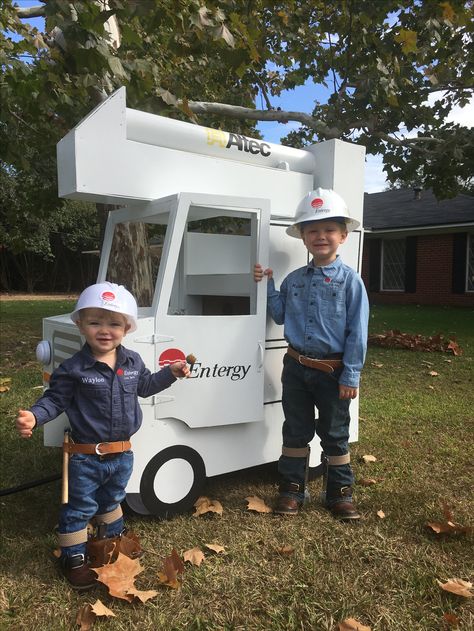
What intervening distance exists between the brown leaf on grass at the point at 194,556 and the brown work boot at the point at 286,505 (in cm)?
65

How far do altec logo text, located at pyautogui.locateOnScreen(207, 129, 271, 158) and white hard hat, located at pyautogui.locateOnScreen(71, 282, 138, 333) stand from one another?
1268mm

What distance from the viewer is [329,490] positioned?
129 inches

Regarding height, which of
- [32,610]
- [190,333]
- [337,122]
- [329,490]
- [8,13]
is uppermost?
[8,13]

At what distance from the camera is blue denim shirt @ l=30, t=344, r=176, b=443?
→ 2549 millimetres

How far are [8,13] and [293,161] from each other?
5.50m

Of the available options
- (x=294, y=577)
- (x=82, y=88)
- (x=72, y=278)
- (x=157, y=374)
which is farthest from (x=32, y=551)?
(x=72, y=278)

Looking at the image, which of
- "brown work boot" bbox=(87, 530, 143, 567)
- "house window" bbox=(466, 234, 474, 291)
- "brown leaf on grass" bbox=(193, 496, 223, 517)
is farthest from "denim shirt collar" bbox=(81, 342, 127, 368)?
"house window" bbox=(466, 234, 474, 291)

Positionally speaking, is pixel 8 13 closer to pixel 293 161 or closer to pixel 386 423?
pixel 293 161

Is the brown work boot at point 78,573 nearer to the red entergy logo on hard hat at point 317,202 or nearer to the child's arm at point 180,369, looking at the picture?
the child's arm at point 180,369

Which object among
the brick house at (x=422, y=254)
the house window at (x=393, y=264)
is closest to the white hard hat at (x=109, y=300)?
the brick house at (x=422, y=254)

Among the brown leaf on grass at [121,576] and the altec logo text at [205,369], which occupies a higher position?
the altec logo text at [205,369]

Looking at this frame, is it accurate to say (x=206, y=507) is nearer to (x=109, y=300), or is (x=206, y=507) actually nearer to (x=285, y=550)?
(x=285, y=550)

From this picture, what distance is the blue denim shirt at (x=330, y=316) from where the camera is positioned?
3102mm

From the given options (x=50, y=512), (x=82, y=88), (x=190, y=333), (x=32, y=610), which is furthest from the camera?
(x=82, y=88)
